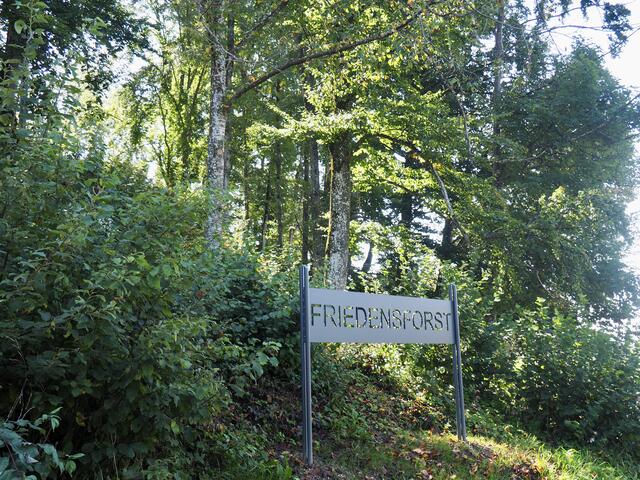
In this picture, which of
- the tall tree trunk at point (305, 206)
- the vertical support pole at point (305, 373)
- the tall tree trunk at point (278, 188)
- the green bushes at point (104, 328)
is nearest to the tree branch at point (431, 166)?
the tall tree trunk at point (305, 206)

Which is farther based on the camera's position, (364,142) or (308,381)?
(364,142)

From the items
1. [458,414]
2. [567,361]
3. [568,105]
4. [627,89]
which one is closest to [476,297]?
[567,361]

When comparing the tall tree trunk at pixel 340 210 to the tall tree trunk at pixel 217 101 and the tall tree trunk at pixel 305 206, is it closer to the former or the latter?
the tall tree trunk at pixel 217 101

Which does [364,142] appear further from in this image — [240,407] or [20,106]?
[20,106]

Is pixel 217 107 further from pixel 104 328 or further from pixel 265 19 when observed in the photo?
pixel 104 328

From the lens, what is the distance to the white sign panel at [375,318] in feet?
17.8

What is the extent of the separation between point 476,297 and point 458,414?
2889mm

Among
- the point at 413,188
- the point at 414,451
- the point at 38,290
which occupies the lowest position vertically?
the point at 414,451

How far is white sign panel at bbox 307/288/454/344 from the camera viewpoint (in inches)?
214

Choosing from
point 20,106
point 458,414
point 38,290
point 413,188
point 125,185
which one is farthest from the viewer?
point 413,188

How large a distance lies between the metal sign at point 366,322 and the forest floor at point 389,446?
401 mm

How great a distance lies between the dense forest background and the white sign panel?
676 millimetres

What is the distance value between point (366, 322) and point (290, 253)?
250cm

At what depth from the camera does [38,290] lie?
3.08 metres
